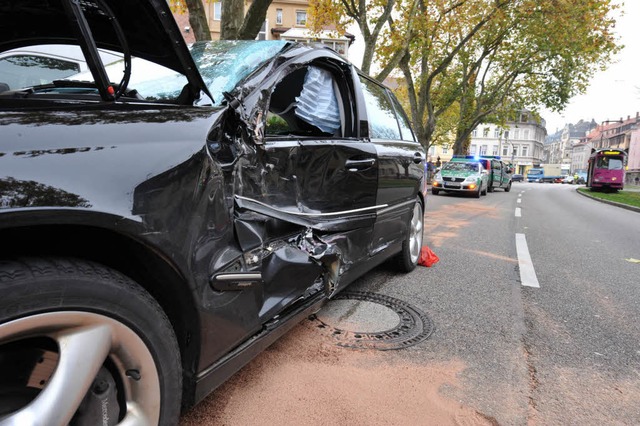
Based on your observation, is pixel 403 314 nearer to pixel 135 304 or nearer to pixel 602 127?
pixel 135 304

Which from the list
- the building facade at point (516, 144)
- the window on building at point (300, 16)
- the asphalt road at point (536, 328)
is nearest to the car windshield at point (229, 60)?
the asphalt road at point (536, 328)

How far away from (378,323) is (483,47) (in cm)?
2458

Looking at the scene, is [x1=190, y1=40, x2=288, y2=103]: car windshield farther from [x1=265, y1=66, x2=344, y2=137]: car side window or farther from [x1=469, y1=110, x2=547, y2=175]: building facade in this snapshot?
[x1=469, y1=110, x2=547, y2=175]: building facade

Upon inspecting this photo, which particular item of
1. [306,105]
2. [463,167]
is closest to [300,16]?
[463,167]

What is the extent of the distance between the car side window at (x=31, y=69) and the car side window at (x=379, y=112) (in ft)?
7.26

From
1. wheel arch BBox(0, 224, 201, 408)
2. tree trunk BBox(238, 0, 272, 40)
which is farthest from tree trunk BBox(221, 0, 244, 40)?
wheel arch BBox(0, 224, 201, 408)

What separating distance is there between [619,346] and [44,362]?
11.6 ft

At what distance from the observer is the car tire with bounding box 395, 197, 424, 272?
427 cm

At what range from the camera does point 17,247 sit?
1.10m

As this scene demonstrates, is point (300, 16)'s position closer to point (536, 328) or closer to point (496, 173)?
point (496, 173)

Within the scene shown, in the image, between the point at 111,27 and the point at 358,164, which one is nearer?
the point at 111,27

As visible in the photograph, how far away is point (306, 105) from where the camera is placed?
280 centimetres

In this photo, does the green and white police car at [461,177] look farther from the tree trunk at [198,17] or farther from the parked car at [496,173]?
the tree trunk at [198,17]

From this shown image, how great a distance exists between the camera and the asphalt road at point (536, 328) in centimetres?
227
